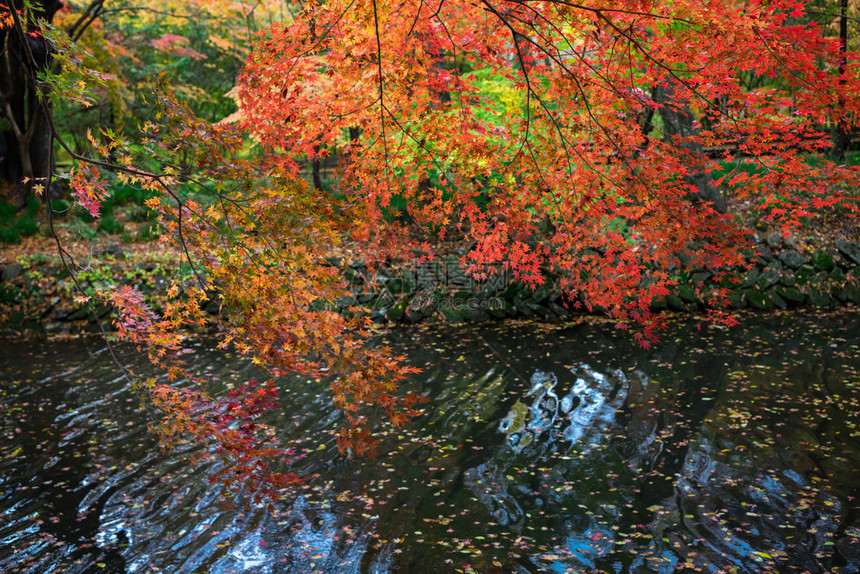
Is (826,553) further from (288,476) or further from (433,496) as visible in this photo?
(288,476)

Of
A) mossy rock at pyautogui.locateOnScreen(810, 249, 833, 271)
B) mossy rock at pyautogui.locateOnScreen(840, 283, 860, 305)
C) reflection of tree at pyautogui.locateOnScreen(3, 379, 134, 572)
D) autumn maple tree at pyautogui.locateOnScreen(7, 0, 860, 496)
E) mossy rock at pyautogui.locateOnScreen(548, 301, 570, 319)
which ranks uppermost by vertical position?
autumn maple tree at pyautogui.locateOnScreen(7, 0, 860, 496)

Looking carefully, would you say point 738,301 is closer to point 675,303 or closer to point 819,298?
point 675,303

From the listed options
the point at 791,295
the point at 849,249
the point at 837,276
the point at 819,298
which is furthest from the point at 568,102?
the point at 849,249

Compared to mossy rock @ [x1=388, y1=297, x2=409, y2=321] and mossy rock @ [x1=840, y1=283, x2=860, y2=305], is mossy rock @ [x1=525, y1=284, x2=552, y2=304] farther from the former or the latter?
mossy rock @ [x1=840, y1=283, x2=860, y2=305]

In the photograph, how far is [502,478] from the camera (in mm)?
5156

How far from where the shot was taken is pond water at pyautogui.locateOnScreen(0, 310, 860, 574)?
13.5ft

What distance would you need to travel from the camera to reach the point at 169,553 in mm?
4211

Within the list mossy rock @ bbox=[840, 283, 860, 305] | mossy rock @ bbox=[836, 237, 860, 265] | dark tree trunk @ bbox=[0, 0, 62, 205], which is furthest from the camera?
dark tree trunk @ bbox=[0, 0, 62, 205]

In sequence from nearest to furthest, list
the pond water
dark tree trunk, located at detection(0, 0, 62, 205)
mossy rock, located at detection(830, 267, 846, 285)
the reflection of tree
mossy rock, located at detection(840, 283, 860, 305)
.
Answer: the pond water
the reflection of tree
mossy rock, located at detection(840, 283, 860, 305)
mossy rock, located at detection(830, 267, 846, 285)
dark tree trunk, located at detection(0, 0, 62, 205)

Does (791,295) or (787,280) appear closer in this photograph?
(791,295)

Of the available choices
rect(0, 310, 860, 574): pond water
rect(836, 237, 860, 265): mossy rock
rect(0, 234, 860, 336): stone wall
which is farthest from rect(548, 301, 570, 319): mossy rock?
rect(836, 237, 860, 265): mossy rock

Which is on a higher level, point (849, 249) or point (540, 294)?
point (849, 249)

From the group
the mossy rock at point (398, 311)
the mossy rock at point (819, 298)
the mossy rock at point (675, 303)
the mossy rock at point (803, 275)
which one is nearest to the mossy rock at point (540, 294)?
the mossy rock at point (675, 303)

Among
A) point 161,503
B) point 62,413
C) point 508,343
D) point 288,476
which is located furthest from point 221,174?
point 508,343
